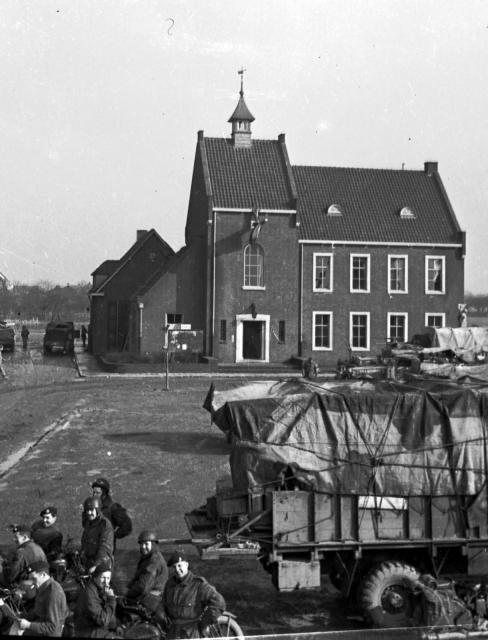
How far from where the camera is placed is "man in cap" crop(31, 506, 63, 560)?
908cm

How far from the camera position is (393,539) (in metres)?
8.38

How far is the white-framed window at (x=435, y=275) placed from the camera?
41.9 metres

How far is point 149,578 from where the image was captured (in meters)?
7.87

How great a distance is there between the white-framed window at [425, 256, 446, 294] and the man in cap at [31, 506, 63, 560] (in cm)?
3534

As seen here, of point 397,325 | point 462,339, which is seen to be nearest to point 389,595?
point 462,339

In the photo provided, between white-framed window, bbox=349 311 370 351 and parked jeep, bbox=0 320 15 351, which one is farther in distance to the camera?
parked jeep, bbox=0 320 15 351

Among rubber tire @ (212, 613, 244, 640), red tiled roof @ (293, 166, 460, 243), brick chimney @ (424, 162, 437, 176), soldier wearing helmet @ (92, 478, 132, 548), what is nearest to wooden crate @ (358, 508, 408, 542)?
rubber tire @ (212, 613, 244, 640)

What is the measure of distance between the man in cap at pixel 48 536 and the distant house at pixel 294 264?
3000 centimetres

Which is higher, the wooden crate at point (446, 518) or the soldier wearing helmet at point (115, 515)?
the wooden crate at point (446, 518)

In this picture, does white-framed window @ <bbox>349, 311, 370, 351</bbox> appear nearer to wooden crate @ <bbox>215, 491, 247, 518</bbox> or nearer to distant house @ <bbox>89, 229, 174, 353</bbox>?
distant house @ <bbox>89, 229, 174, 353</bbox>

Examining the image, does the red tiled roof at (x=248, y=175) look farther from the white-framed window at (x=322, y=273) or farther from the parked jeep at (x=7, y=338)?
the parked jeep at (x=7, y=338)

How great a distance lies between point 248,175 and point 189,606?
35836mm

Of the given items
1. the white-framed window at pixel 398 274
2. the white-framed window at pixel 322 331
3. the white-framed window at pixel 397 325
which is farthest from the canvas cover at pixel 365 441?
the white-framed window at pixel 398 274

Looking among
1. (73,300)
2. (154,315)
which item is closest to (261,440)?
(154,315)
